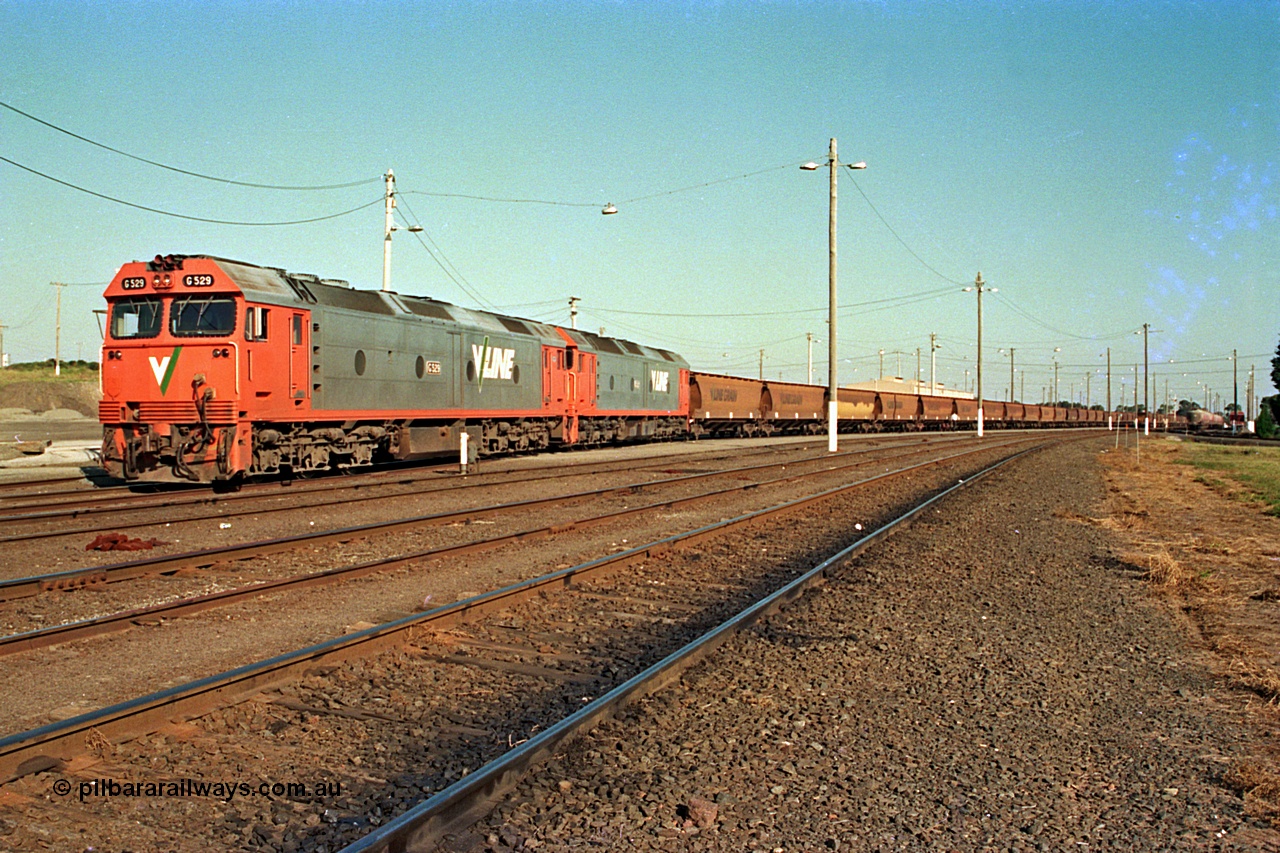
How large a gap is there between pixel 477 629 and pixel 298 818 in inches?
134

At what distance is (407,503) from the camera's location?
1544cm

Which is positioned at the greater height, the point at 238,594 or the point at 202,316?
the point at 202,316

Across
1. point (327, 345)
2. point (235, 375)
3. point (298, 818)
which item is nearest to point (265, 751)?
point (298, 818)

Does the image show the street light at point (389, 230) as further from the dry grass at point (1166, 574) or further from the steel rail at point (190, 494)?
the dry grass at point (1166, 574)

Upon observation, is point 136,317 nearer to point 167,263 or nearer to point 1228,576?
point 167,263

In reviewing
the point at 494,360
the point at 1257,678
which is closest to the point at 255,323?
the point at 494,360

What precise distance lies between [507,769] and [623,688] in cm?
134

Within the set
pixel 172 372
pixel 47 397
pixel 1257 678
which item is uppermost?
pixel 172 372

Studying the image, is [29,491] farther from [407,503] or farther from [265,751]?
[265,751]

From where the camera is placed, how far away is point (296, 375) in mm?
17281

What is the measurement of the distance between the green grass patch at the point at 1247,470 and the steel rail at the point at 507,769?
52.3 ft

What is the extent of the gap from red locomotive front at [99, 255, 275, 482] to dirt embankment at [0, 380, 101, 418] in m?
44.4

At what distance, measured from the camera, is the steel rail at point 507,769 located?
11.3ft

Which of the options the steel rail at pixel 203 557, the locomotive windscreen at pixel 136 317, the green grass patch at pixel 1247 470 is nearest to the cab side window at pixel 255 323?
the locomotive windscreen at pixel 136 317
